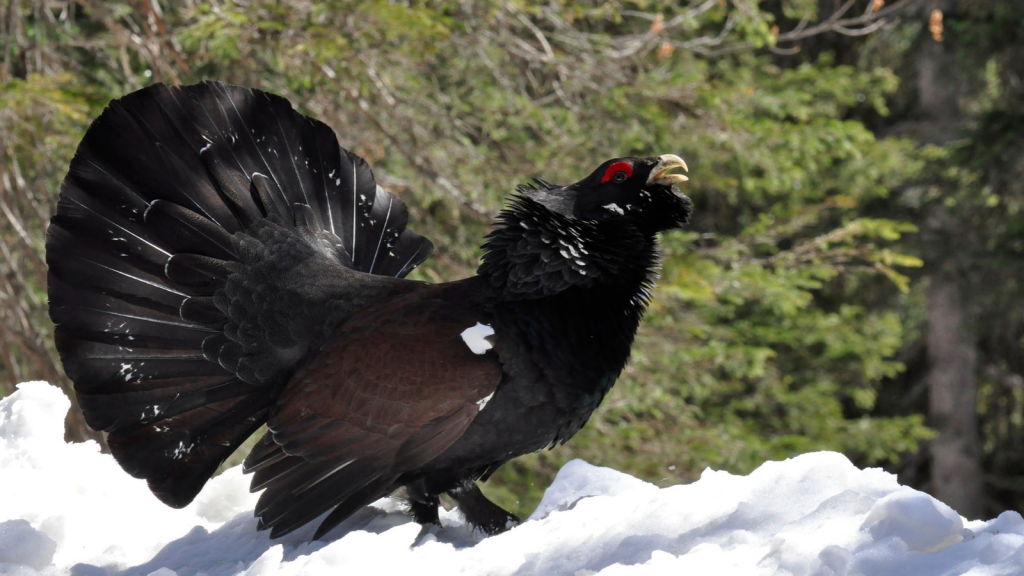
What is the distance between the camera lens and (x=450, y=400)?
3.35 metres

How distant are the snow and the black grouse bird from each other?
21cm

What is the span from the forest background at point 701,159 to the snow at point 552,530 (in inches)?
76.0

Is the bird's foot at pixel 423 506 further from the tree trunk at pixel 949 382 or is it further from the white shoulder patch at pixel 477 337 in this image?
the tree trunk at pixel 949 382

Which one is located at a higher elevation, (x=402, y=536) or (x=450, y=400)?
(x=450, y=400)

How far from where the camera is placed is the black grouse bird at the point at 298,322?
11.2 feet

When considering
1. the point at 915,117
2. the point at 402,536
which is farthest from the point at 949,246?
the point at 402,536

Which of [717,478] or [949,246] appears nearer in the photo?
[717,478]

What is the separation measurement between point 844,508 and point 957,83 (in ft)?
43.4

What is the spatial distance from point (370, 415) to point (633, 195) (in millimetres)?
1308


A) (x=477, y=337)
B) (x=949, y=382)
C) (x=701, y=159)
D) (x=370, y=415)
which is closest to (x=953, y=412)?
(x=949, y=382)

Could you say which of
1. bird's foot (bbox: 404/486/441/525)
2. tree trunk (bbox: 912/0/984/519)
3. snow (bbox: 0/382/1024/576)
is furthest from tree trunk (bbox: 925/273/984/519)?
bird's foot (bbox: 404/486/441/525)

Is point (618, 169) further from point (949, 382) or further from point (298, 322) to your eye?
point (949, 382)

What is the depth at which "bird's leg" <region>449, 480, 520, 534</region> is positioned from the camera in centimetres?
359

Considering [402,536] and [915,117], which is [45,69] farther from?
[915,117]
